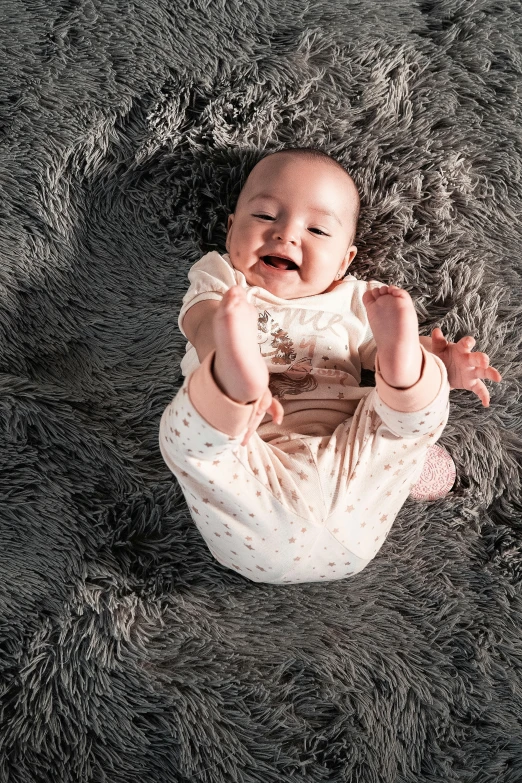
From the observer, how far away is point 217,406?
3.74ft

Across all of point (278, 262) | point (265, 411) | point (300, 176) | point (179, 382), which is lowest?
point (179, 382)

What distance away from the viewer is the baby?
1176 millimetres

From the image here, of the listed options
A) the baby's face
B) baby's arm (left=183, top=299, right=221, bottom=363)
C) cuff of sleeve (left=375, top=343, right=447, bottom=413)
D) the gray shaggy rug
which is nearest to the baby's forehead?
the baby's face

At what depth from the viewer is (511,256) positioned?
163 centimetres

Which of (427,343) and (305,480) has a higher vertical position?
(427,343)

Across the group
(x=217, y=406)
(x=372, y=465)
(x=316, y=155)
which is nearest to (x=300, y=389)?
(x=372, y=465)

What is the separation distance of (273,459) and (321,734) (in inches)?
21.4

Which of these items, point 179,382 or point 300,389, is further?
point 179,382

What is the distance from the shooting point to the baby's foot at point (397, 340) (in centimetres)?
124

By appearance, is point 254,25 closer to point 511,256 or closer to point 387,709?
point 511,256

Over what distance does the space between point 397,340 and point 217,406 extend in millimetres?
332

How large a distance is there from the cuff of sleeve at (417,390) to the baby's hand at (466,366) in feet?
0.37

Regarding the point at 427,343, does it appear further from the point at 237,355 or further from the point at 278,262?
the point at 237,355

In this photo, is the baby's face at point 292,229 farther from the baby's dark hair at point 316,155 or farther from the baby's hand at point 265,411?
the baby's hand at point 265,411
